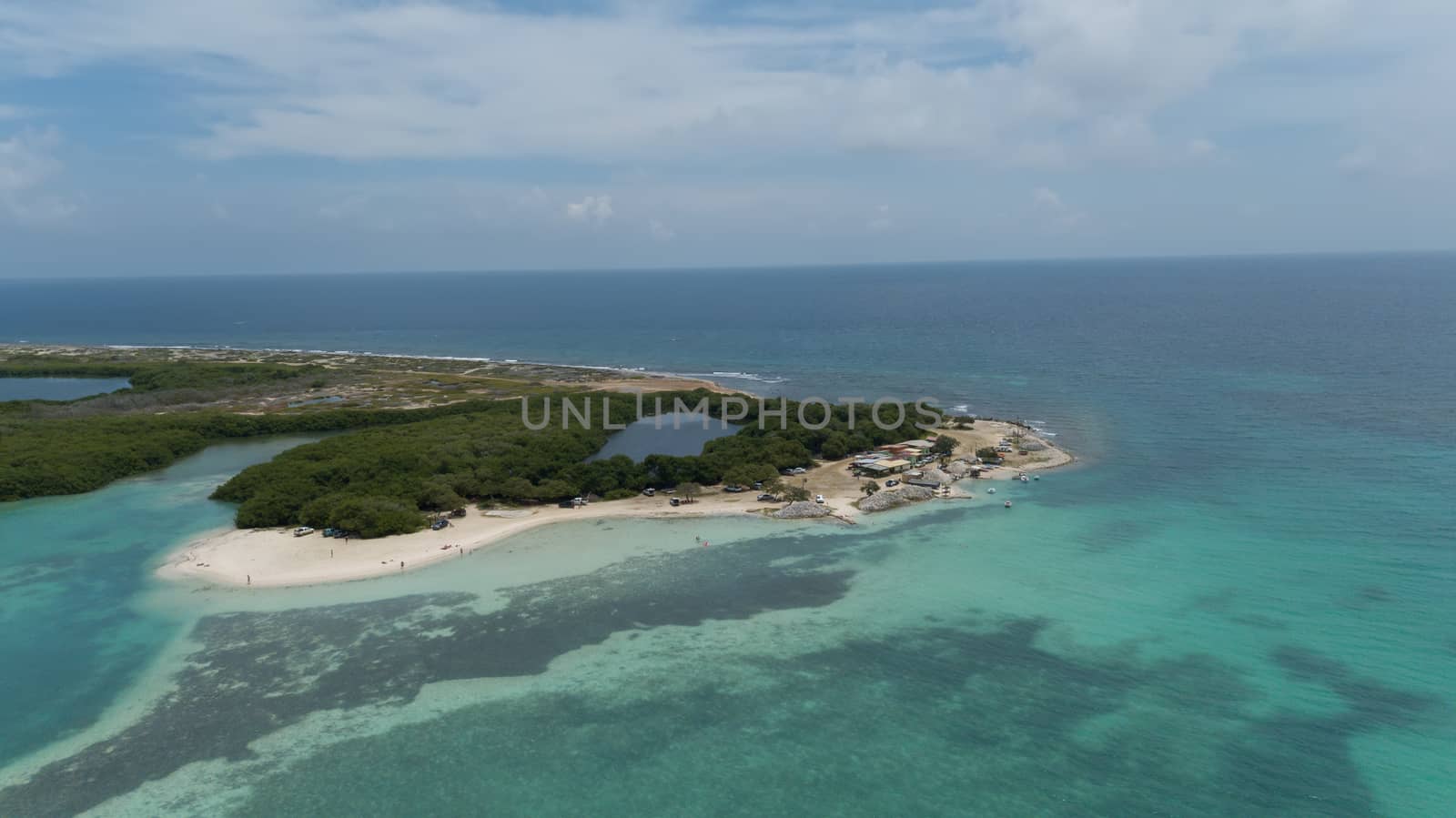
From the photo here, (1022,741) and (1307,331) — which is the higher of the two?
(1307,331)

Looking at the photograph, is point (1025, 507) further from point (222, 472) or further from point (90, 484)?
point (90, 484)

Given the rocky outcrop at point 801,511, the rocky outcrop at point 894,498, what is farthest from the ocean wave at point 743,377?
the rocky outcrop at point 801,511

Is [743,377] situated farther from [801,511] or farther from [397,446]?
[801,511]

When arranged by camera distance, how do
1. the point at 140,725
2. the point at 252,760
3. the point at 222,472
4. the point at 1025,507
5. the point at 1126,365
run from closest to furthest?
1. the point at 252,760
2. the point at 140,725
3. the point at 1025,507
4. the point at 222,472
5. the point at 1126,365

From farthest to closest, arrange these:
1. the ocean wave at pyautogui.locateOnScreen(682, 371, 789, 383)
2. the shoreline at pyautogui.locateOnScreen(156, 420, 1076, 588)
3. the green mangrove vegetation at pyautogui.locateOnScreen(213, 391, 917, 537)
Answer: the ocean wave at pyautogui.locateOnScreen(682, 371, 789, 383) → the green mangrove vegetation at pyautogui.locateOnScreen(213, 391, 917, 537) → the shoreline at pyautogui.locateOnScreen(156, 420, 1076, 588)

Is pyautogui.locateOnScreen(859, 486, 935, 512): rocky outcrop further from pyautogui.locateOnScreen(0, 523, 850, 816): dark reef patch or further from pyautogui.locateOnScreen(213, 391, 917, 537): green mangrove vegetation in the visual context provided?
pyautogui.locateOnScreen(213, 391, 917, 537): green mangrove vegetation

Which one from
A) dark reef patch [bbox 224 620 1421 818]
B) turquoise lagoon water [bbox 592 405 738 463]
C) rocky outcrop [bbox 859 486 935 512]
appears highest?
turquoise lagoon water [bbox 592 405 738 463]

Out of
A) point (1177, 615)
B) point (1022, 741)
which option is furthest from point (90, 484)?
point (1177, 615)

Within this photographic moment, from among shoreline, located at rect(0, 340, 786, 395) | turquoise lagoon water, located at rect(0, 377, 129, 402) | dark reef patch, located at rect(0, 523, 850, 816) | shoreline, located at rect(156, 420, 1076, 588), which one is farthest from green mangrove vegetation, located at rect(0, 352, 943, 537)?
shoreline, located at rect(0, 340, 786, 395)

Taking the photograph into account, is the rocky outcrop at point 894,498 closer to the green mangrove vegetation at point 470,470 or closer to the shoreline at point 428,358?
the green mangrove vegetation at point 470,470

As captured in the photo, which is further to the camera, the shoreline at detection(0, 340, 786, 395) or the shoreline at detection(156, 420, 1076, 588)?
the shoreline at detection(0, 340, 786, 395)
